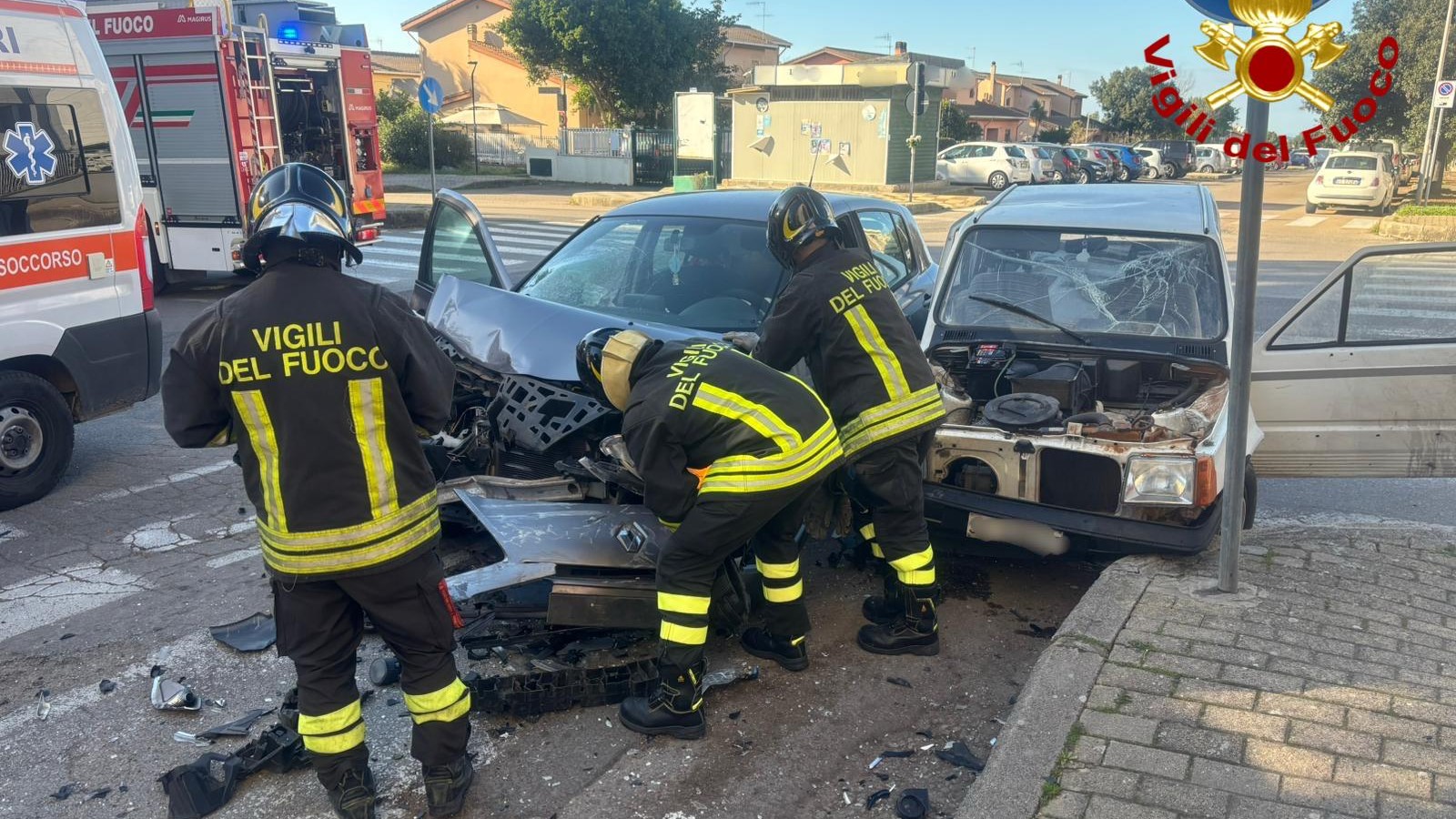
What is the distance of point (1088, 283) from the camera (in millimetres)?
5258

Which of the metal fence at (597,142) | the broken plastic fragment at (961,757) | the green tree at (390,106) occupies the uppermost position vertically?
the green tree at (390,106)

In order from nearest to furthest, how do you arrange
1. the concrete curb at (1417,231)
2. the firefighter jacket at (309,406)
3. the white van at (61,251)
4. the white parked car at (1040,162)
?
1. the firefighter jacket at (309,406)
2. the white van at (61,251)
3. the concrete curb at (1417,231)
4. the white parked car at (1040,162)

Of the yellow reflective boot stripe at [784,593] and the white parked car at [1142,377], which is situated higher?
the white parked car at [1142,377]

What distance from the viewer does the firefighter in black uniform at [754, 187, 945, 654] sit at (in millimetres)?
4004

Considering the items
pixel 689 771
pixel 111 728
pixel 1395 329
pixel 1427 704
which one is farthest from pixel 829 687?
pixel 1395 329

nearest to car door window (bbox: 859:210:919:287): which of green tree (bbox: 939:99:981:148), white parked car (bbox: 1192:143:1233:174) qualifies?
green tree (bbox: 939:99:981:148)

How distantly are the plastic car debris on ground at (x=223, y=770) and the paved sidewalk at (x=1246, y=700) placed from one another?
213 centimetres

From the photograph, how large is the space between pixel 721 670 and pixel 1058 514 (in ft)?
5.02

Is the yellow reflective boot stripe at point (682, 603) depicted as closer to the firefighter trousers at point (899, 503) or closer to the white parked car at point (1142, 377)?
the firefighter trousers at point (899, 503)

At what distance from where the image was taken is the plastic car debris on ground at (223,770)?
3.06 m

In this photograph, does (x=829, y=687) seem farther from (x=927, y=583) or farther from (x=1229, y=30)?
(x=1229, y=30)

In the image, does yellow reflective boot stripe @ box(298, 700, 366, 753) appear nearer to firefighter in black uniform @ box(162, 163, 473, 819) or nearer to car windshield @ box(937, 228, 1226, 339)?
firefighter in black uniform @ box(162, 163, 473, 819)

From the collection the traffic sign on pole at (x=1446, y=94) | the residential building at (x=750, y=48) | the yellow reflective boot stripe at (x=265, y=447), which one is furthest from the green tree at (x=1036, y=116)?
the yellow reflective boot stripe at (x=265, y=447)

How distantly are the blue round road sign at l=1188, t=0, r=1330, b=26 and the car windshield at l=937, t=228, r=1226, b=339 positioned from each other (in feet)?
5.84
